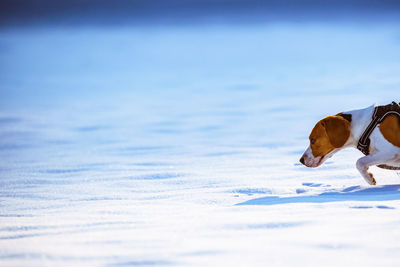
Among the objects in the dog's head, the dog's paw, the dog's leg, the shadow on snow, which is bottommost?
the shadow on snow

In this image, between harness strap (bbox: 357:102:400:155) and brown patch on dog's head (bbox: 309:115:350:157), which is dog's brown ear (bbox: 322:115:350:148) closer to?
brown patch on dog's head (bbox: 309:115:350:157)

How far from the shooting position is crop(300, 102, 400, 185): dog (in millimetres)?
4355

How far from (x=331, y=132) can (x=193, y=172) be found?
146 cm

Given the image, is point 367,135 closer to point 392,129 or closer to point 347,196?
point 392,129

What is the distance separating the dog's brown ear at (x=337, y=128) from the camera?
4.45 m

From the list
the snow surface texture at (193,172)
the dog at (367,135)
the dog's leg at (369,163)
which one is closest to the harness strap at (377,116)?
the dog at (367,135)

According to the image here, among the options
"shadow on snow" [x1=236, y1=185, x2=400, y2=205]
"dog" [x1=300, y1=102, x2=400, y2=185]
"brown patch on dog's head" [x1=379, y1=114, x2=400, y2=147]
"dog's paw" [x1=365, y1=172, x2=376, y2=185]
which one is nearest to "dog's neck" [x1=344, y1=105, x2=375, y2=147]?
"dog" [x1=300, y1=102, x2=400, y2=185]

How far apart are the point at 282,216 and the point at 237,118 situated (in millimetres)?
6131

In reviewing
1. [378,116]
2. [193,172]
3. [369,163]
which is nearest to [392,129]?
[378,116]

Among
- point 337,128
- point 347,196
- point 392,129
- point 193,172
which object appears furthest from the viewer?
point 193,172

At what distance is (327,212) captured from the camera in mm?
3535

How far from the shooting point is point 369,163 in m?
4.40

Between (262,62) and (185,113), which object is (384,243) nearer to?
(185,113)

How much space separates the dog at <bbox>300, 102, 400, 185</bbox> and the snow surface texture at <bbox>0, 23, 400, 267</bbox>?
0.65 feet
